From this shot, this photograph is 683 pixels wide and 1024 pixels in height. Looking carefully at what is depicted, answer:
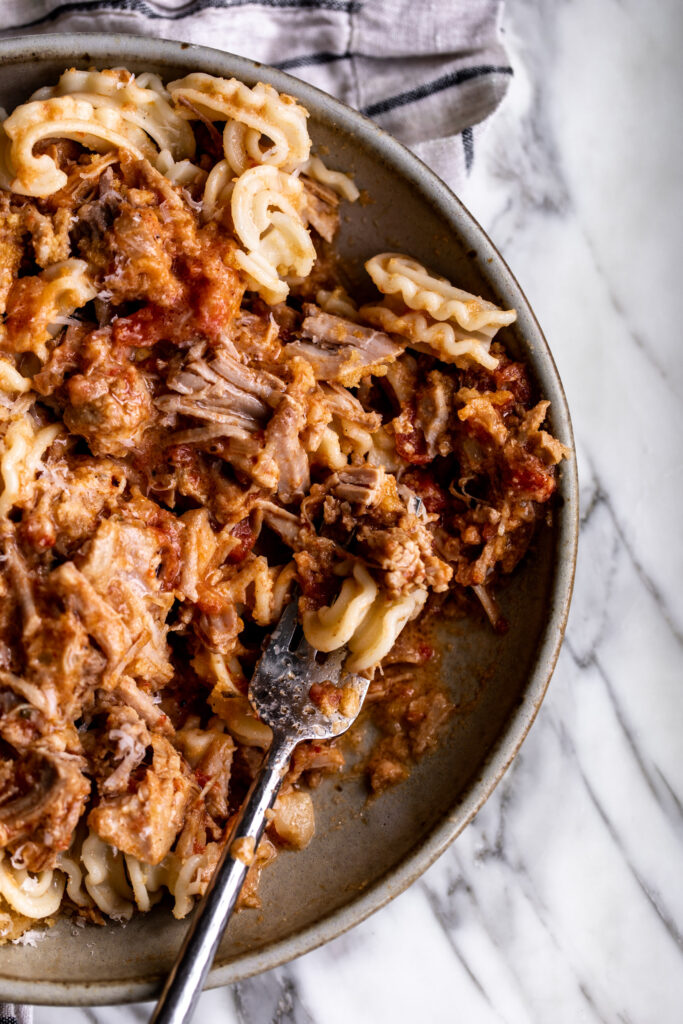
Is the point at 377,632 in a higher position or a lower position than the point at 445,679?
higher

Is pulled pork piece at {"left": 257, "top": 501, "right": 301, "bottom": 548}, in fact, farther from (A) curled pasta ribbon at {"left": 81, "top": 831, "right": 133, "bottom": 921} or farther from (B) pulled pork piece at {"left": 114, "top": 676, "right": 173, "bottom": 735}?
(A) curled pasta ribbon at {"left": 81, "top": 831, "right": 133, "bottom": 921}

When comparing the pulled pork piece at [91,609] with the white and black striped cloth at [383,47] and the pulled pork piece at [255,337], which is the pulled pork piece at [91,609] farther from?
the white and black striped cloth at [383,47]

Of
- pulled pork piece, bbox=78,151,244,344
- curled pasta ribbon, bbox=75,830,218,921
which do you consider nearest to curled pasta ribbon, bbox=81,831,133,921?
curled pasta ribbon, bbox=75,830,218,921

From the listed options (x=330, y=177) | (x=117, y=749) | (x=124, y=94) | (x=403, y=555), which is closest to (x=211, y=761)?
(x=117, y=749)

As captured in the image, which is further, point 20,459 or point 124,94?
A: point 124,94

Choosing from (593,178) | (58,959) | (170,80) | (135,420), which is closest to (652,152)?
(593,178)

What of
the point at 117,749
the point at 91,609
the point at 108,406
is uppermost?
the point at 108,406

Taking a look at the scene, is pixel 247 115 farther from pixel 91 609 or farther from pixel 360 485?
pixel 91 609

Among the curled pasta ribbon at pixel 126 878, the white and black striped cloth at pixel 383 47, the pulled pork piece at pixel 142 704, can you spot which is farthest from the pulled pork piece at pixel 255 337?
the curled pasta ribbon at pixel 126 878
